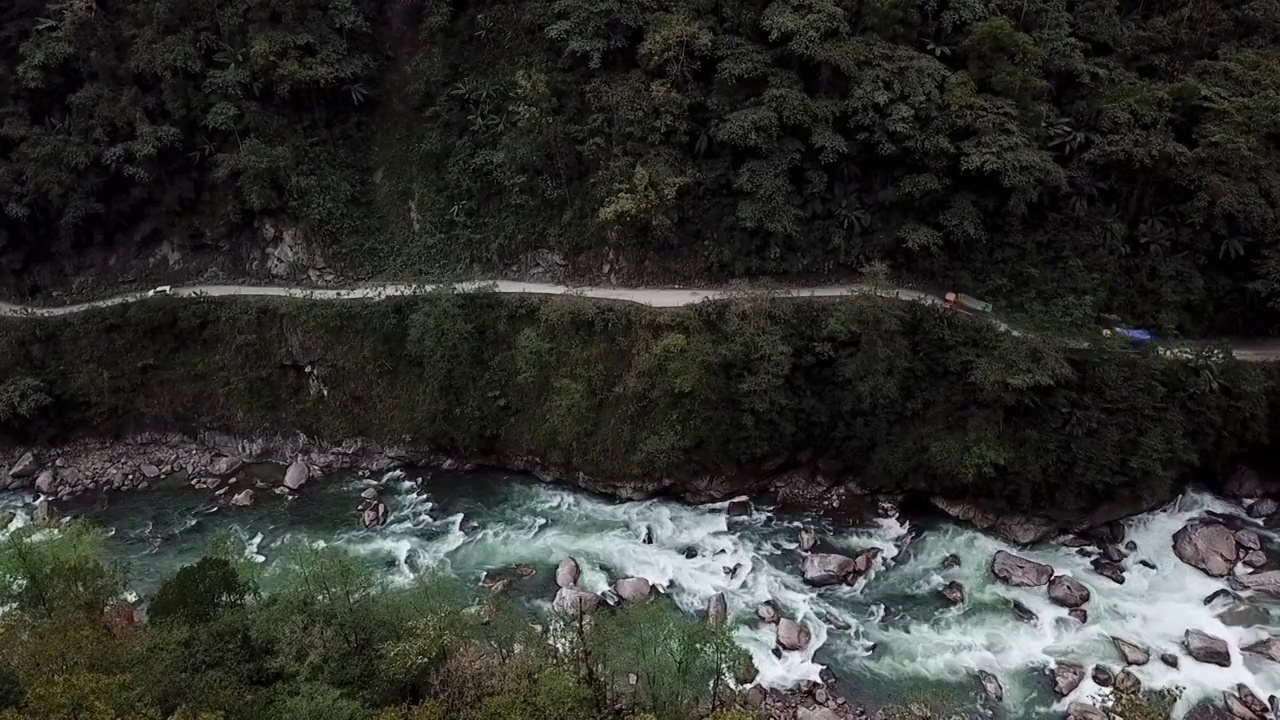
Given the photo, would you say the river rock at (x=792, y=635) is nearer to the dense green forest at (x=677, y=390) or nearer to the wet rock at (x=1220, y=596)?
the dense green forest at (x=677, y=390)

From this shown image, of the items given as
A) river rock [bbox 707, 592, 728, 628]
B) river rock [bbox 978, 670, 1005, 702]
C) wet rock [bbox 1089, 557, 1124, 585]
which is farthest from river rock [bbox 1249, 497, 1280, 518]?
river rock [bbox 707, 592, 728, 628]

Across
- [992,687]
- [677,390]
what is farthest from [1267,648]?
[677,390]

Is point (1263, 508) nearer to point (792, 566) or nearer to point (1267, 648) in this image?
point (1267, 648)

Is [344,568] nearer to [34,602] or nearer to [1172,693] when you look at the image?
[34,602]

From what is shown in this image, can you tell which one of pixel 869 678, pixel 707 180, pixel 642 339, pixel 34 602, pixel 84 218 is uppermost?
pixel 707 180

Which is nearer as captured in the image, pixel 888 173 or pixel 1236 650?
pixel 1236 650

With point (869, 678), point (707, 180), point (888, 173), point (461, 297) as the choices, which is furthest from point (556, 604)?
point (888, 173)
